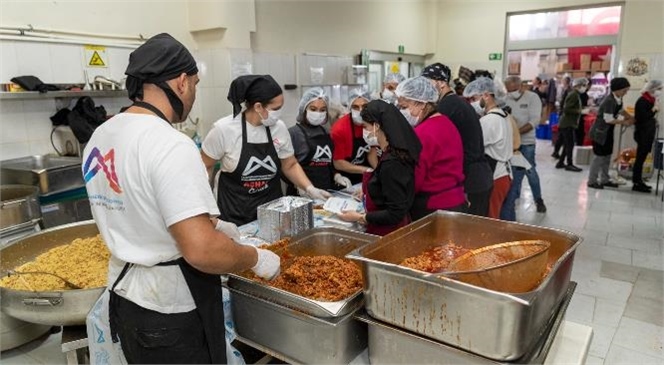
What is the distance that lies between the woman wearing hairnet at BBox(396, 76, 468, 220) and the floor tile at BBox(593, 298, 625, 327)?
1419 mm

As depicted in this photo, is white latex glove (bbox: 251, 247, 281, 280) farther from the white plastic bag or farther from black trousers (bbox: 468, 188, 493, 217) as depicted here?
black trousers (bbox: 468, 188, 493, 217)

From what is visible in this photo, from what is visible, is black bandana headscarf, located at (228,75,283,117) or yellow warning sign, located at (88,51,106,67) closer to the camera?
black bandana headscarf, located at (228,75,283,117)

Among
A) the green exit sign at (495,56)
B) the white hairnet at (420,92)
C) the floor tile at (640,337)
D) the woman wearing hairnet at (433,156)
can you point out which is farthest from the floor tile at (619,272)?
the green exit sign at (495,56)

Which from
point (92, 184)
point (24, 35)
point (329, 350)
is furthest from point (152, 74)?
point (24, 35)

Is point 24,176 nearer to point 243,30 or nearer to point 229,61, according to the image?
point 229,61

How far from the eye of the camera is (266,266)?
138 cm

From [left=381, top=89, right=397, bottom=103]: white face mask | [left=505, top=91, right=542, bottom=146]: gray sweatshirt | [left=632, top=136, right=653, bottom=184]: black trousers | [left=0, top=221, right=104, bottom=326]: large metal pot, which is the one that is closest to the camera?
[left=0, top=221, right=104, bottom=326]: large metal pot

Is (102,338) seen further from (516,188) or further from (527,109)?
(527,109)

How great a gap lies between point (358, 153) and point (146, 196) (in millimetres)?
2446

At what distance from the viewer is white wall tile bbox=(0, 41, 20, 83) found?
322 cm

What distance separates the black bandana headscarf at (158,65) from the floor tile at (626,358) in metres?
2.68

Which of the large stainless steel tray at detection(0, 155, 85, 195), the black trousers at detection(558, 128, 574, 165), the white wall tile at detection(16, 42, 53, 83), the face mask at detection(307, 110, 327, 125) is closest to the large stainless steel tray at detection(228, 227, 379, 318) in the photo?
the face mask at detection(307, 110, 327, 125)

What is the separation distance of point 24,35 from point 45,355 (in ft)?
7.68

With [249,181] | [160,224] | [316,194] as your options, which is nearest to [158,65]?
[160,224]
